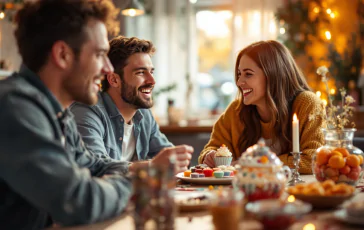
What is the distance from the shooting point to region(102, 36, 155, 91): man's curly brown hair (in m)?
2.70

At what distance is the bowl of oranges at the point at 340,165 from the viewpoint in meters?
1.87

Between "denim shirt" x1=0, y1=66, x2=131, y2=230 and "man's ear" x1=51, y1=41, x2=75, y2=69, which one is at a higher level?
"man's ear" x1=51, y1=41, x2=75, y2=69

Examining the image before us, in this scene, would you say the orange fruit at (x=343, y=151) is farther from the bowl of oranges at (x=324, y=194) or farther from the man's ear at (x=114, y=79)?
the man's ear at (x=114, y=79)

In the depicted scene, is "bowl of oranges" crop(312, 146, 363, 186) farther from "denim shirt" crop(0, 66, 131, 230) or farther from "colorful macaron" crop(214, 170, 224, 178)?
"denim shirt" crop(0, 66, 131, 230)

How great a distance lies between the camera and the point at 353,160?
6.12 ft

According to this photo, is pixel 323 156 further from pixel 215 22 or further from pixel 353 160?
pixel 215 22

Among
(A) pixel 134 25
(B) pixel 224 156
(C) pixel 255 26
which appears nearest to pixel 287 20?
(C) pixel 255 26

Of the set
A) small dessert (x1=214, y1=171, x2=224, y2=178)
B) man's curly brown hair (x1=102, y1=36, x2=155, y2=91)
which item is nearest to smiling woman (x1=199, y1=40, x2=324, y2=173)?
man's curly brown hair (x1=102, y1=36, x2=155, y2=91)

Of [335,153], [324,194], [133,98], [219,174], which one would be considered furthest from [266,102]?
[324,194]

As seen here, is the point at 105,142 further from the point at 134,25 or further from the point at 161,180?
Result: the point at 134,25

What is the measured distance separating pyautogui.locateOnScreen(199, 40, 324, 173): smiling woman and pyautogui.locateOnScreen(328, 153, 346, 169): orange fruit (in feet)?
2.71

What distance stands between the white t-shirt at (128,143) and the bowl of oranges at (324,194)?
4.15 ft

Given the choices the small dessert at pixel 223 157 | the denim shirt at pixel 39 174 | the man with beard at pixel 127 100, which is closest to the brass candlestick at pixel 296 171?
the small dessert at pixel 223 157

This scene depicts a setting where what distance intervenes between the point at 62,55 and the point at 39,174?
42cm
